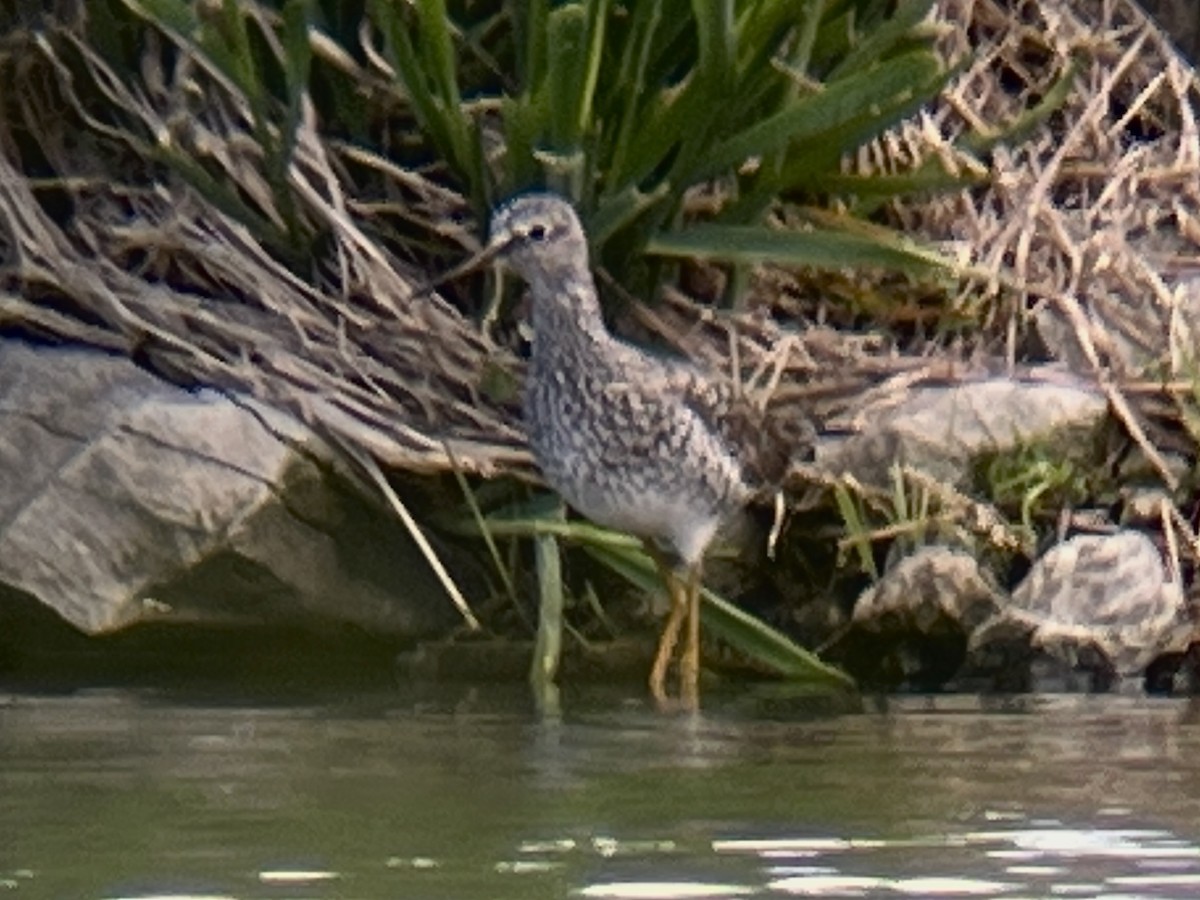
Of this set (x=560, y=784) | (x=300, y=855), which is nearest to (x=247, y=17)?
(x=560, y=784)

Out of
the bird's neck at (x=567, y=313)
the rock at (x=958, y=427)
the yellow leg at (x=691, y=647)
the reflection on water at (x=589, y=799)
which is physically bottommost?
the reflection on water at (x=589, y=799)

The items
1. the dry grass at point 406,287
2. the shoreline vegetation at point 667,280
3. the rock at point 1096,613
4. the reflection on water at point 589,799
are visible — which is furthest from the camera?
the dry grass at point 406,287

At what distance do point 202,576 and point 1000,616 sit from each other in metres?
1.63

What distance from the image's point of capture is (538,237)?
21.2 ft

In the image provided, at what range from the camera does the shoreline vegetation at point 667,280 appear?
21.8ft

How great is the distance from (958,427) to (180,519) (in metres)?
1.64

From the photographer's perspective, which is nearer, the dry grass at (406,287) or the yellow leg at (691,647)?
the yellow leg at (691,647)

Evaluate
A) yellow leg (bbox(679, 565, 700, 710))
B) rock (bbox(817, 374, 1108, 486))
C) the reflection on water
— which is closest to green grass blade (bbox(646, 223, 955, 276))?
rock (bbox(817, 374, 1108, 486))

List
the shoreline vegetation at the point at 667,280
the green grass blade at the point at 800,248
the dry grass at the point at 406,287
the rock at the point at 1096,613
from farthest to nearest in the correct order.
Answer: the dry grass at the point at 406,287 < the green grass blade at the point at 800,248 < the shoreline vegetation at the point at 667,280 < the rock at the point at 1096,613

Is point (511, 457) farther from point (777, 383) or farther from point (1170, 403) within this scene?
point (1170, 403)

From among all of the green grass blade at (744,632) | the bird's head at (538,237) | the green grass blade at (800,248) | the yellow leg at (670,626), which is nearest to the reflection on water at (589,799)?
the yellow leg at (670,626)

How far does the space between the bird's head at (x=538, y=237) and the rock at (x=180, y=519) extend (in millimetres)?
597

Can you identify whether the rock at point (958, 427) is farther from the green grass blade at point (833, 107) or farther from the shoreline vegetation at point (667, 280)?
the green grass blade at point (833, 107)

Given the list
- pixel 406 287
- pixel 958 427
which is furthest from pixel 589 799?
pixel 406 287
